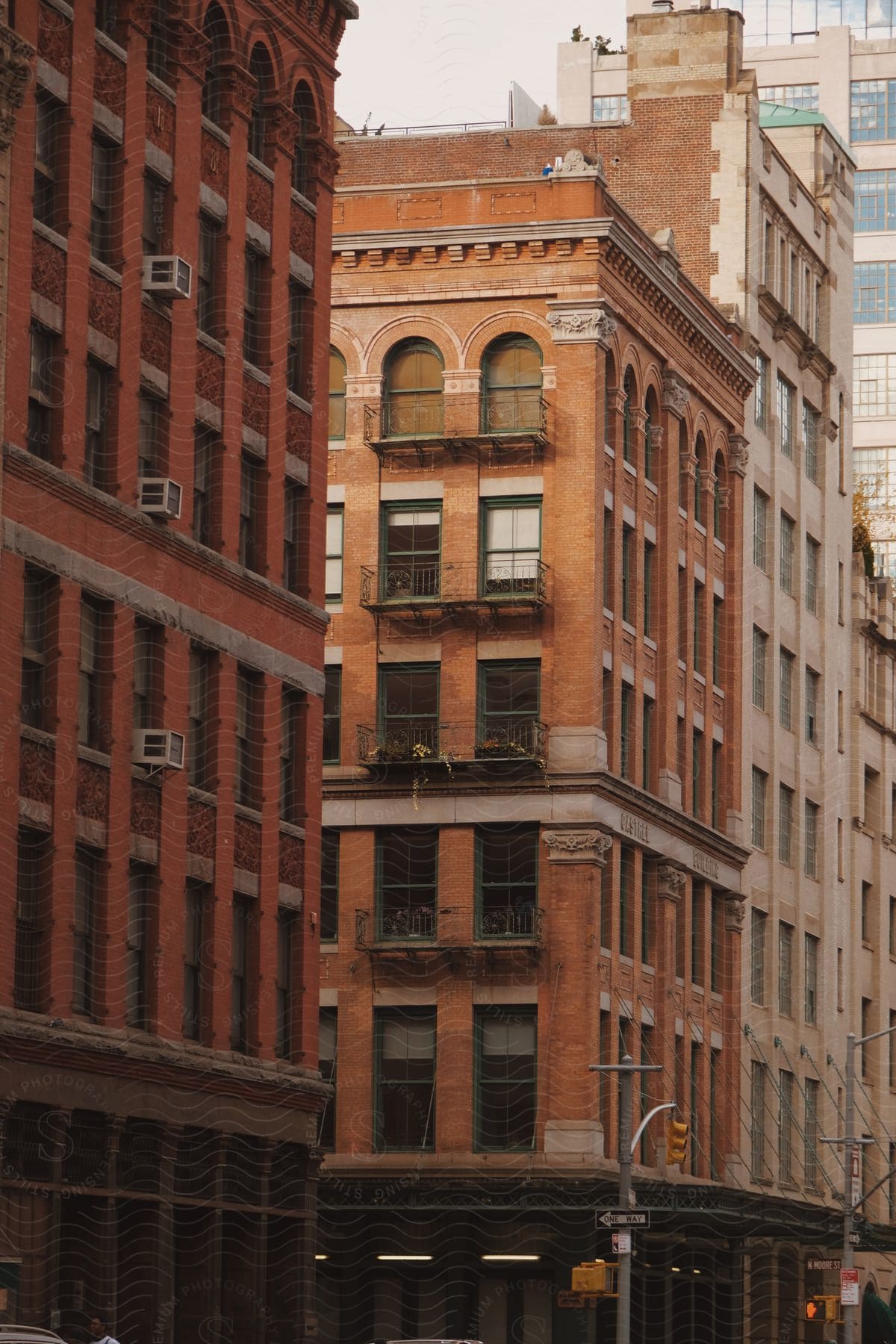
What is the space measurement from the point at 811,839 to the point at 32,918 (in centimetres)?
4335

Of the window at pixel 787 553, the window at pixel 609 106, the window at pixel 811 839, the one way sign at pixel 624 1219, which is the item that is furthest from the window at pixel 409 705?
the window at pixel 609 106

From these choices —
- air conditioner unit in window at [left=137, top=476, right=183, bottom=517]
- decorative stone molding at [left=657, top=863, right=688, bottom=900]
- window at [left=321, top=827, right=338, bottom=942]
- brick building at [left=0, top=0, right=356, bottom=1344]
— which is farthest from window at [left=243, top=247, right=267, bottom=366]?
decorative stone molding at [left=657, top=863, right=688, bottom=900]

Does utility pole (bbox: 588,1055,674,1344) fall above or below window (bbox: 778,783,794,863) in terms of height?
below

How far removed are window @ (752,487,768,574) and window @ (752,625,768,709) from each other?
1766 mm

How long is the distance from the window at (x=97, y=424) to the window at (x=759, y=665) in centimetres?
3398

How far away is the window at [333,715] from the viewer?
196 ft

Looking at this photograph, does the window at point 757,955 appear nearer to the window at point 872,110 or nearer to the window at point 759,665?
the window at point 759,665

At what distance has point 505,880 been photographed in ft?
192

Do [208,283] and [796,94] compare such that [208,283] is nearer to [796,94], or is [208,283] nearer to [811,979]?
[811,979]

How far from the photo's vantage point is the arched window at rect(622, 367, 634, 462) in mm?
61625

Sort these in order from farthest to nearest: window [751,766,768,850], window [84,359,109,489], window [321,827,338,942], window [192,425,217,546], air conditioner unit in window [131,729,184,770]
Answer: window [751,766,768,850] → window [321,827,338,942] → window [192,425,217,546] → air conditioner unit in window [131,729,184,770] → window [84,359,109,489]

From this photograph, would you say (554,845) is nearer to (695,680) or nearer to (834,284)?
(695,680)

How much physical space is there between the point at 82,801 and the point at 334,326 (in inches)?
997

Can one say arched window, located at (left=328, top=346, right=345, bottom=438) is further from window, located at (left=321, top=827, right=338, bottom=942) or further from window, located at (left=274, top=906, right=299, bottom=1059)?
window, located at (left=274, top=906, right=299, bottom=1059)
